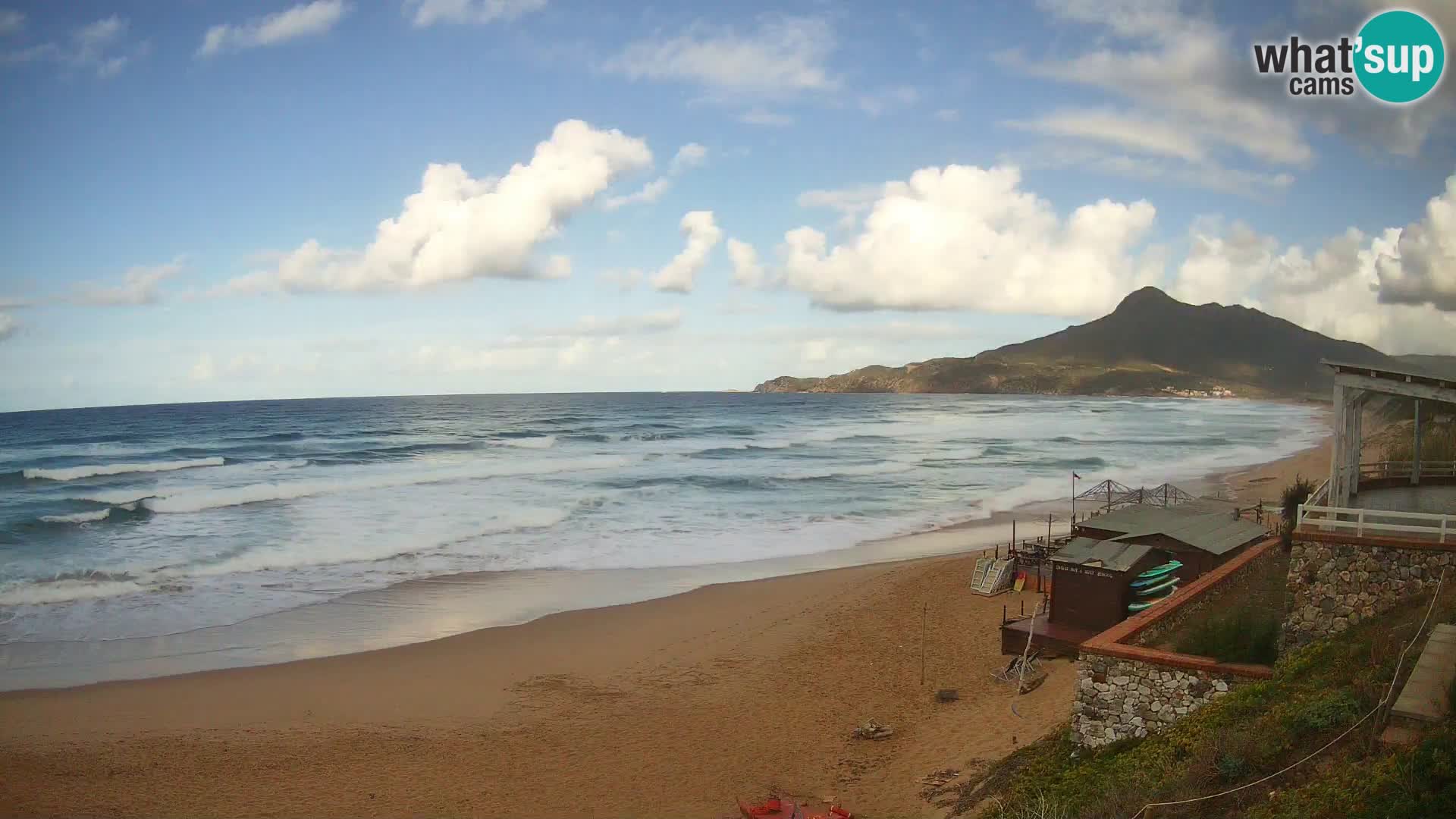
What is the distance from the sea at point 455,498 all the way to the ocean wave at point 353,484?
232 millimetres

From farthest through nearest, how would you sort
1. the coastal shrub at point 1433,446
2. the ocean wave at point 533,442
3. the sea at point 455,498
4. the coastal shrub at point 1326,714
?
the ocean wave at point 533,442 → the sea at point 455,498 → the coastal shrub at point 1433,446 → the coastal shrub at point 1326,714

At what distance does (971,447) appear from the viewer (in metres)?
63.4

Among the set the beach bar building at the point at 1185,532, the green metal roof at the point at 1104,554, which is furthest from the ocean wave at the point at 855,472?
the green metal roof at the point at 1104,554

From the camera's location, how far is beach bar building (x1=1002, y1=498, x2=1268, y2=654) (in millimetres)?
15070

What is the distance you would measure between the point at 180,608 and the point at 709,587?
12.5 m

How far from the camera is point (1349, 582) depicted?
33.6 feet

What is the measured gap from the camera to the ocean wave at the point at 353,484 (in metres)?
36.0

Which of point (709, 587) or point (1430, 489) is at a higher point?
point (1430, 489)

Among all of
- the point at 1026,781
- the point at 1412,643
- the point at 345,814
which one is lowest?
the point at 345,814

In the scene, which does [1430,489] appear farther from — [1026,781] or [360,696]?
[360,696]

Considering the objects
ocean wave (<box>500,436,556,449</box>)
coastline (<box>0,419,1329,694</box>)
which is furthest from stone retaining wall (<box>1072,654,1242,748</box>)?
ocean wave (<box>500,436,556,449</box>)

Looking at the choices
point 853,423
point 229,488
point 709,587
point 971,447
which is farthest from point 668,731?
point 853,423

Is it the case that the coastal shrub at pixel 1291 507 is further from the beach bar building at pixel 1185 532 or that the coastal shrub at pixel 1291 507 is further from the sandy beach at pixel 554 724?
the sandy beach at pixel 554 724

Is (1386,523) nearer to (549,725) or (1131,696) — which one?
(1131,696)
